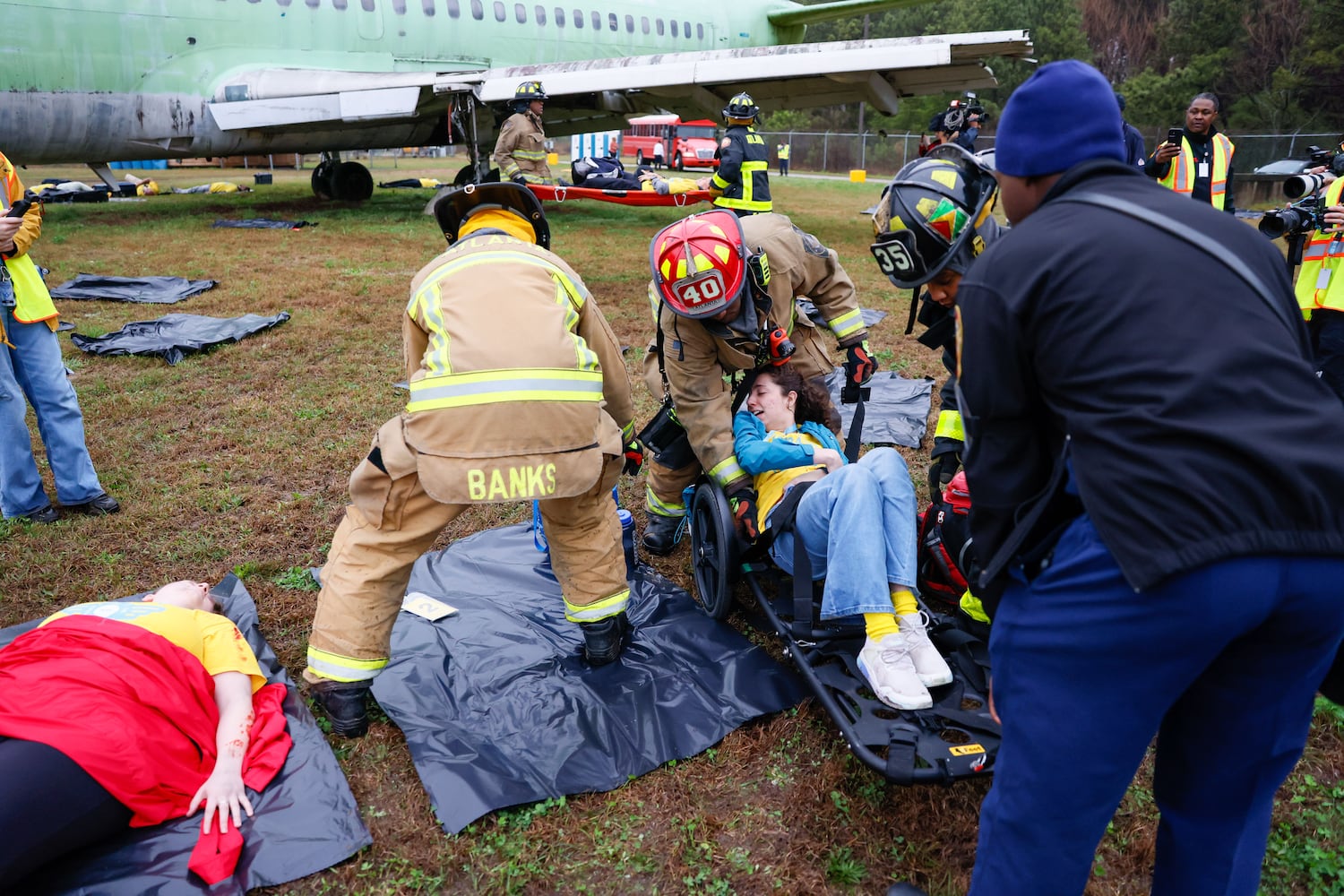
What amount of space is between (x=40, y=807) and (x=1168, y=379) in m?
2.78

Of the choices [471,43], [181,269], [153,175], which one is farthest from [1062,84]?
[153,175]

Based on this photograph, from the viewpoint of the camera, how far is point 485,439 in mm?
2635

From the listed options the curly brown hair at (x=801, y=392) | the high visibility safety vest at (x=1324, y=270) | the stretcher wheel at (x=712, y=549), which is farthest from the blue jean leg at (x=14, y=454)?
the high visibility safety vest at (x=1324, y=270)

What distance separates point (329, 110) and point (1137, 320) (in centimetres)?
1399

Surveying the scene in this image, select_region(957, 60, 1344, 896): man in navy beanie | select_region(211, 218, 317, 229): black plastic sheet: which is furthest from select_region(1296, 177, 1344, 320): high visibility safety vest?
select_region(211, 218, 317, 229): black plastic sheet

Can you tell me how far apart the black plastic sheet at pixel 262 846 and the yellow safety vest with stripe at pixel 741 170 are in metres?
9.19

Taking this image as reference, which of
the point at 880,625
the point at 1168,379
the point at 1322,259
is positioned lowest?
the point at 880,625

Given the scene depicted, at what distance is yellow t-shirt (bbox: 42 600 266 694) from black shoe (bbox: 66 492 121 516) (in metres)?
2.07

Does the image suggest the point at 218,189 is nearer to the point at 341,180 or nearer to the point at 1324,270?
the point at 341,180

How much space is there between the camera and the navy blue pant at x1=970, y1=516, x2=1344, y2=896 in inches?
59.0

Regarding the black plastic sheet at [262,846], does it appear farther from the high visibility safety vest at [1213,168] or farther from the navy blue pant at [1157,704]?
the high visibility safety vest at [1213,168]

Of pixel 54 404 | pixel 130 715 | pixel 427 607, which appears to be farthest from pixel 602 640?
pixel 54 404

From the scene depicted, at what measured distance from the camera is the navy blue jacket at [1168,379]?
1453mm

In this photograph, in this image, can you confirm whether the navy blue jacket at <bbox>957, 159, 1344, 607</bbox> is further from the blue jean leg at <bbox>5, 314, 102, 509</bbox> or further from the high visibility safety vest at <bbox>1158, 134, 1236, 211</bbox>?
the high visibility safety vest at <bbox>1158, 134, 1236, 211</bbox>
